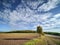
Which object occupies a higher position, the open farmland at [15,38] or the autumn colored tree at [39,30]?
the autumn colored tree at [39,30]

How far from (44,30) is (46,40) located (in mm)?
199

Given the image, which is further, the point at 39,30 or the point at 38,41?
the point at 39,30

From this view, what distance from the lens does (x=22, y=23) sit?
2.35 meters

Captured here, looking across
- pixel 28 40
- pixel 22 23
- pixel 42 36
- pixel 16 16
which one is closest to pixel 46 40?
pixel 42 36

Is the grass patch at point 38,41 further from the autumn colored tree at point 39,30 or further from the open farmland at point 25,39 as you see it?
the autumn colored tree at point 39,30

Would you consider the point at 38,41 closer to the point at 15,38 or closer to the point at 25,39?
the point at 25,39

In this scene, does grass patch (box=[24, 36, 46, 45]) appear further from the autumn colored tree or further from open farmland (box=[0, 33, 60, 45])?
the autumn colored tree

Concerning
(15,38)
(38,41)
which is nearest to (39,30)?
(38,41)

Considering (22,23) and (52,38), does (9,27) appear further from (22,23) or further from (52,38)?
(52,38)

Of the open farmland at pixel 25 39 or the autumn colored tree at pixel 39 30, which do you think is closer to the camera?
the open farmland at pixel 25 39

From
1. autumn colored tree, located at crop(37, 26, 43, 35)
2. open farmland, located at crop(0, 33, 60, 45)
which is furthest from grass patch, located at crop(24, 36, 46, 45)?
autumn colored tree, located at crop(37, 26, 43, 35)

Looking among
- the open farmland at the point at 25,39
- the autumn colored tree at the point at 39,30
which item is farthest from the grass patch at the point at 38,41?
the autumn colored tree at the point at 39,30

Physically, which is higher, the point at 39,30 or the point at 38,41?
the point at 39,30

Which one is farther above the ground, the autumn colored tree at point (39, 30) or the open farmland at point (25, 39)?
the autumn colored tree at point (39, 30)
